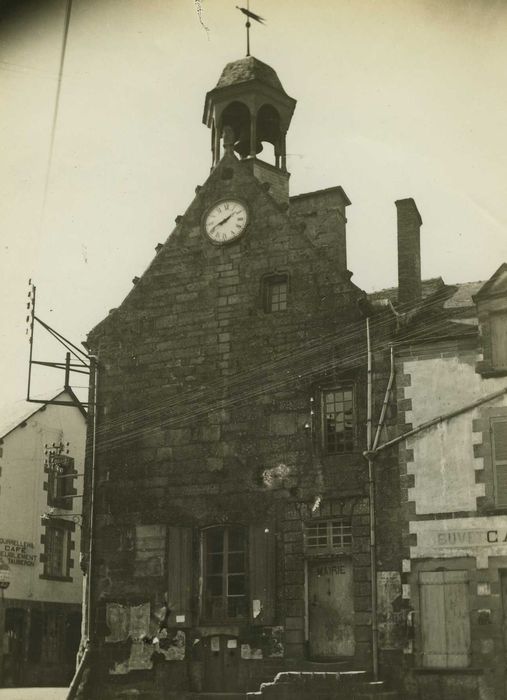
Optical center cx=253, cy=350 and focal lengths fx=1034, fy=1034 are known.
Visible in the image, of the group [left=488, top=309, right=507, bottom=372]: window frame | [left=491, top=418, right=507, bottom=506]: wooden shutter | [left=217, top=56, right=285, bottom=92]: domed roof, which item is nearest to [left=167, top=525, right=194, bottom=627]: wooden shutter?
[left=491, top=418, right=507, bottom=506]: wooden shutter

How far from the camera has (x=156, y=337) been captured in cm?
2411

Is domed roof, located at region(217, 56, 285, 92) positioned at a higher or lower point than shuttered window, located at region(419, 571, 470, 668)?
higher

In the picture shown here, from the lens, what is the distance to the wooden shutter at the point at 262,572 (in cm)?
2105

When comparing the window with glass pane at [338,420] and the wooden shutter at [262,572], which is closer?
the wooden shutter at [262,572]

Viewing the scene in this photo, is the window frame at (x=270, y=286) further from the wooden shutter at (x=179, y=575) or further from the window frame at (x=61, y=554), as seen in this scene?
the window frame at (x=61, y=554)

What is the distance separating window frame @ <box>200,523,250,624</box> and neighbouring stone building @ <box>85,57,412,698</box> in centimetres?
3

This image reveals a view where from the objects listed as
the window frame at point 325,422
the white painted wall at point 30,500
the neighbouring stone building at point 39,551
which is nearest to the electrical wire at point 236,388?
the window frame at point 325,422

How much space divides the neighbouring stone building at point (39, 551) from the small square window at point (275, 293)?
11205 millimetres

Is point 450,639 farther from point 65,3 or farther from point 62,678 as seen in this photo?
point 62,678

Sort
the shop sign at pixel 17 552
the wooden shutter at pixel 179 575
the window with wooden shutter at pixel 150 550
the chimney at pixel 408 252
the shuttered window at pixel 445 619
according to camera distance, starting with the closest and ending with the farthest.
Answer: the shuttered window at pixel 445 619, the wooden shutter at pixel 179 575, the chimney at pixel 408 252, the window with wooden shutter at pixel 150 550, the shop sign at pixel 17 552

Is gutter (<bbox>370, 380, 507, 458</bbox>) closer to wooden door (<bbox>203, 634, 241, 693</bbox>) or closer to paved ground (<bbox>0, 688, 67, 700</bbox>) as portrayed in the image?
wooden door (<bbox>203, 634, 241, 693</bbox>)

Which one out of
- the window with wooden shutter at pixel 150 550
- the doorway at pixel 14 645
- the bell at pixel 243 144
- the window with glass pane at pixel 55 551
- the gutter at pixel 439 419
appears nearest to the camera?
the gutter at pixel 439 419

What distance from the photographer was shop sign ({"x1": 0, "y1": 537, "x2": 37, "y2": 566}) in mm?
32156

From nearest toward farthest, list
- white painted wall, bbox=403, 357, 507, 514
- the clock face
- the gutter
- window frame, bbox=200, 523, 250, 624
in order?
white painted wall, bbox=403, 357, 507, 514, the gutter, window frame, bbox=200, 523, 250, 624, the clock face
